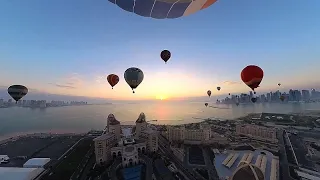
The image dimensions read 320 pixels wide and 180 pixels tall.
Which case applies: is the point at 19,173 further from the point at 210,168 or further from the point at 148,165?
the point at 210,168

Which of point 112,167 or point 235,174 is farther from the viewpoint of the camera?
point 112,167

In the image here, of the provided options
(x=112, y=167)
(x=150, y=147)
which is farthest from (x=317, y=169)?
(x=112, y=167)

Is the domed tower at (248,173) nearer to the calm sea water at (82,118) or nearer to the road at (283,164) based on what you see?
the road at (283,164)

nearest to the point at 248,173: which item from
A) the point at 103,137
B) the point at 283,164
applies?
the point at 283,164

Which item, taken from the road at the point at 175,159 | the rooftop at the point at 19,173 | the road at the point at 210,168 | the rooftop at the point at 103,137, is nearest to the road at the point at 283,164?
the road at the point at 210,168

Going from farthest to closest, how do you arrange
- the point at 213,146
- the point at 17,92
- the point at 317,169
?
the point at 213,146, the point at 317,169, the point at 17,92

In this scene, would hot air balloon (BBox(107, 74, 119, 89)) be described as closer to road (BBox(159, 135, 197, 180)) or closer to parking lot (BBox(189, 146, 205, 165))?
road (BBox(159, 135, 197, 180))

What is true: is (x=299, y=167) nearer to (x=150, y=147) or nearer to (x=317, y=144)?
(x=317, y=144)
